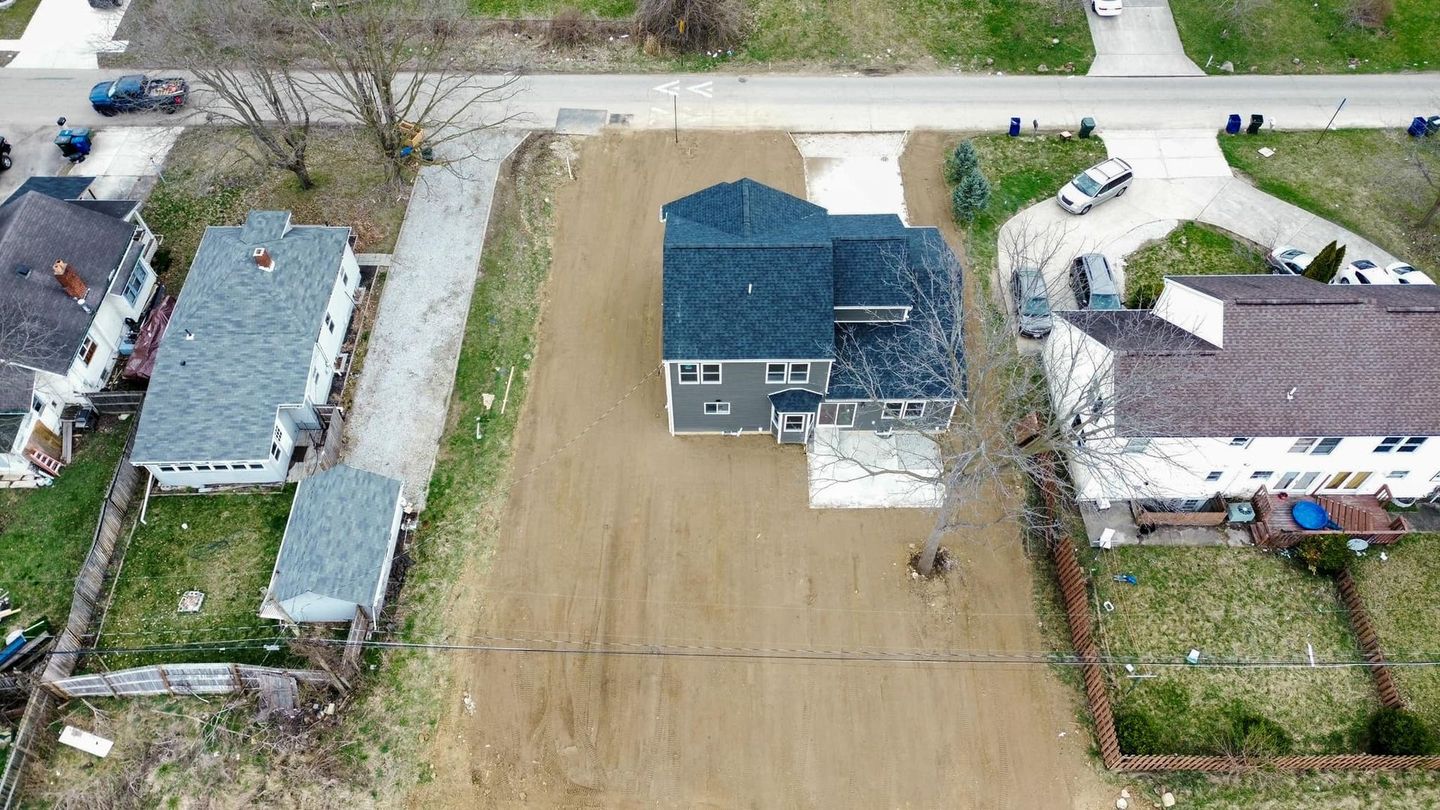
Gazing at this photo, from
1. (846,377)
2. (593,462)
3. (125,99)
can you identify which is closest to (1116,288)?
(846,377)

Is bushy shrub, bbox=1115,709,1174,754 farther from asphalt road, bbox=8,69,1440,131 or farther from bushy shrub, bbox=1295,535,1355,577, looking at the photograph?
asphalt road, bbox=8,69,1440,131

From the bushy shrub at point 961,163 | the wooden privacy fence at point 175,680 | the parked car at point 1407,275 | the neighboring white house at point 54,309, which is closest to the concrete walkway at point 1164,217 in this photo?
the parked car at point 1407,275

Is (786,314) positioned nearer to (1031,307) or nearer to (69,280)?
(1031,307)

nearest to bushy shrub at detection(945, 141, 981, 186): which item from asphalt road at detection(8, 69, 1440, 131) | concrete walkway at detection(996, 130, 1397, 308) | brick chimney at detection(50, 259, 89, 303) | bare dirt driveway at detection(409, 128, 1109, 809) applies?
concrete walkway at detection(996, 130, 1397, 308)

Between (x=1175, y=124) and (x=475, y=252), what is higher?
(x=1175, y=124)

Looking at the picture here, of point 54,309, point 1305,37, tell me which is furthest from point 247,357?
point 1305,37

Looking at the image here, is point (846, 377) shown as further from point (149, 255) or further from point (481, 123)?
point (149, 255)
